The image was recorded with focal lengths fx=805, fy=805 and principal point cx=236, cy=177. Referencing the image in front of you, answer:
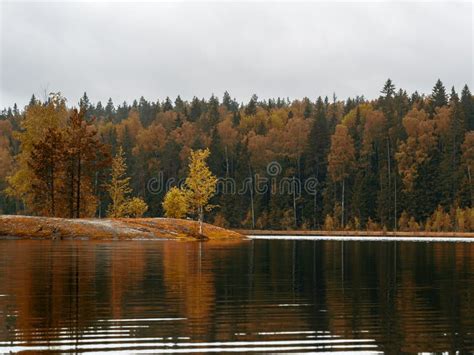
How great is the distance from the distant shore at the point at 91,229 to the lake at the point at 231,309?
4104cm

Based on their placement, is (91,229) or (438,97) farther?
(438,97)

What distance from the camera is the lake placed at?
1686 centimetres

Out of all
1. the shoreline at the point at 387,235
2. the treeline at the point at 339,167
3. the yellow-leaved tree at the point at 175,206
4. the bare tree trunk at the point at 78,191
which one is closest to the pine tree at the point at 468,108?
the treeline at the point at 339,167

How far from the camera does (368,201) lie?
152 metres

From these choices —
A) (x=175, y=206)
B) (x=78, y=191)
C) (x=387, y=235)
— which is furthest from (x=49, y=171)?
(x=387, y=235)

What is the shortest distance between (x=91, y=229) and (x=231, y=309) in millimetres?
59819

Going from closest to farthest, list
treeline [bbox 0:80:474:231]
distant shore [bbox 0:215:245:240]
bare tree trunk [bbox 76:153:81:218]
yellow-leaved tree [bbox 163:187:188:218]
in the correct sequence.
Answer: distant shore [bbox 0:215:245:240] → bare tree trunk [bbox 76:153:81:218] → yellow-leaved tree [bbox 163:187:188:218] → treeline [bbox 0:80:474:231]

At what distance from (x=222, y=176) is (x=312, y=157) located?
2020cm

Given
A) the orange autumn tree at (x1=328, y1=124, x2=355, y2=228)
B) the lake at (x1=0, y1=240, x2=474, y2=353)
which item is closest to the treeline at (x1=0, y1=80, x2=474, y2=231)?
the orange autumn tree at (x1=328, y1=124, x2=355, y2=228)

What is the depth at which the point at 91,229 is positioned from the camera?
80.3m

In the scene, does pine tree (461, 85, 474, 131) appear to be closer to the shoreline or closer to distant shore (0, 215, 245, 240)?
the shoreline

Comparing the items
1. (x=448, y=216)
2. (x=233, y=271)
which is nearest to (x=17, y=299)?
(x=233, y=271)

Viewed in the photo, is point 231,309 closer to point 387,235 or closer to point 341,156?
point 387,235

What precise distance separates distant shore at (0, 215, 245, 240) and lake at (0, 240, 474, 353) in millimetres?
41042
